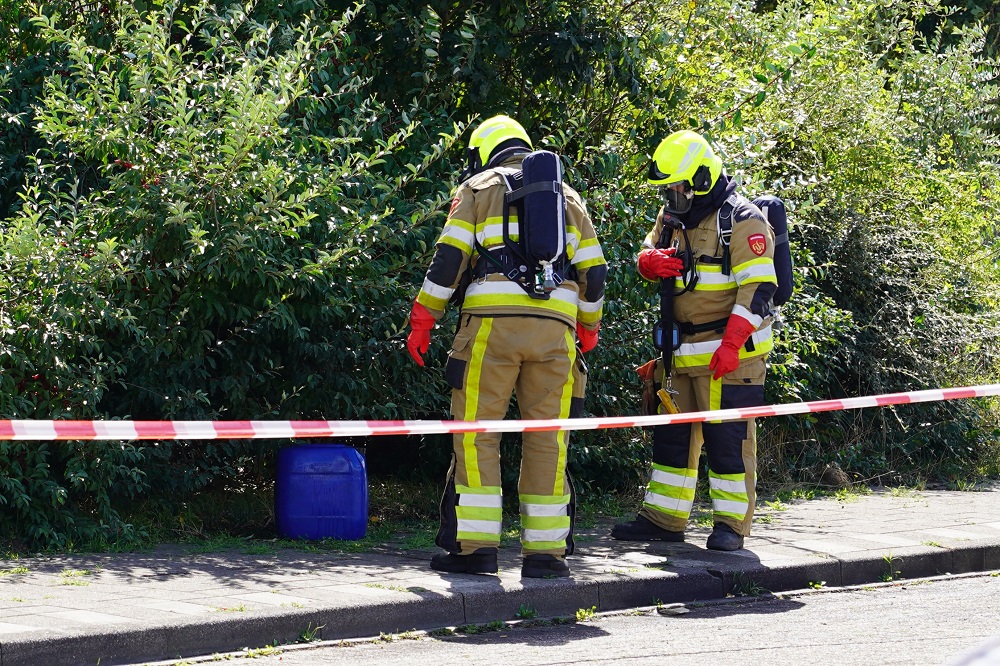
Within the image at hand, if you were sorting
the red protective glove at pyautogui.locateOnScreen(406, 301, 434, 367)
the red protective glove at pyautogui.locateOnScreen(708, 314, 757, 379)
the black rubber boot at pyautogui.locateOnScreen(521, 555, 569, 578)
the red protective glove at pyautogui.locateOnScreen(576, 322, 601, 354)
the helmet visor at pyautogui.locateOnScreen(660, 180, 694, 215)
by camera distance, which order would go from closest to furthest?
the black rubber boot at pyautogui.locateOnScreen(521, 555, 569, 578), the red protective glove at pyautogui.locateOnScreen(406, 301, 434, 367), the red protective glove at pyautogui.locateOnScreen(576, 322, 601, 354), the red protective glove at pyautogui.locateOnScreen(708, 314, 757, 379), the helmet visor at pyautogui.locateOnScreen(660, 180, 694, 215)

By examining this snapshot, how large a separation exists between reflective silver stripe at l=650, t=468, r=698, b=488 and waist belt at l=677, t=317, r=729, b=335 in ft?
2.55

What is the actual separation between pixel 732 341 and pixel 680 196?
0.82m

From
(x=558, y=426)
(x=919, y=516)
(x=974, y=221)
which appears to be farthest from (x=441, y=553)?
(x=974, y=221)

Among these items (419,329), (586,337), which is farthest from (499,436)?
(586,337)

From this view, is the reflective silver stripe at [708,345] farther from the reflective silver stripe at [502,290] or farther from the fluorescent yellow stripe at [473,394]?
the fluorescent yellow stripe at [473,394]

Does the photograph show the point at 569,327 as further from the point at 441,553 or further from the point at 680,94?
the point at 680,94

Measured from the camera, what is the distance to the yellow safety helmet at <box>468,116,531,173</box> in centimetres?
638

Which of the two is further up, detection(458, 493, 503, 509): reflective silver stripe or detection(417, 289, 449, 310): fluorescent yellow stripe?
detection(417, 289, 449, 310): fluorescent yellow stripe

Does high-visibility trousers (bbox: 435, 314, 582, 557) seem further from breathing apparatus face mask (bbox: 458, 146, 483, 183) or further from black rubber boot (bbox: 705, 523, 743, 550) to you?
black rubber boot (bbox: 705, 523, 743, 550)

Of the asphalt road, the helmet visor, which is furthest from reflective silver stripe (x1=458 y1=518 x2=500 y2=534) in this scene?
the helmet visor

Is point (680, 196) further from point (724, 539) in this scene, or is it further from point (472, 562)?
point (472, 562)

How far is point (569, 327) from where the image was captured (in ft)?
20.9

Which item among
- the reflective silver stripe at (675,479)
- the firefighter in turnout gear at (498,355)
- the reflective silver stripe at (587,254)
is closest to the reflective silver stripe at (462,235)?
the firefighter in turnout gear at (498,355)

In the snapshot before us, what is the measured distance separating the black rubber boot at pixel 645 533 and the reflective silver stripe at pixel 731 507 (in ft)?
1.09
